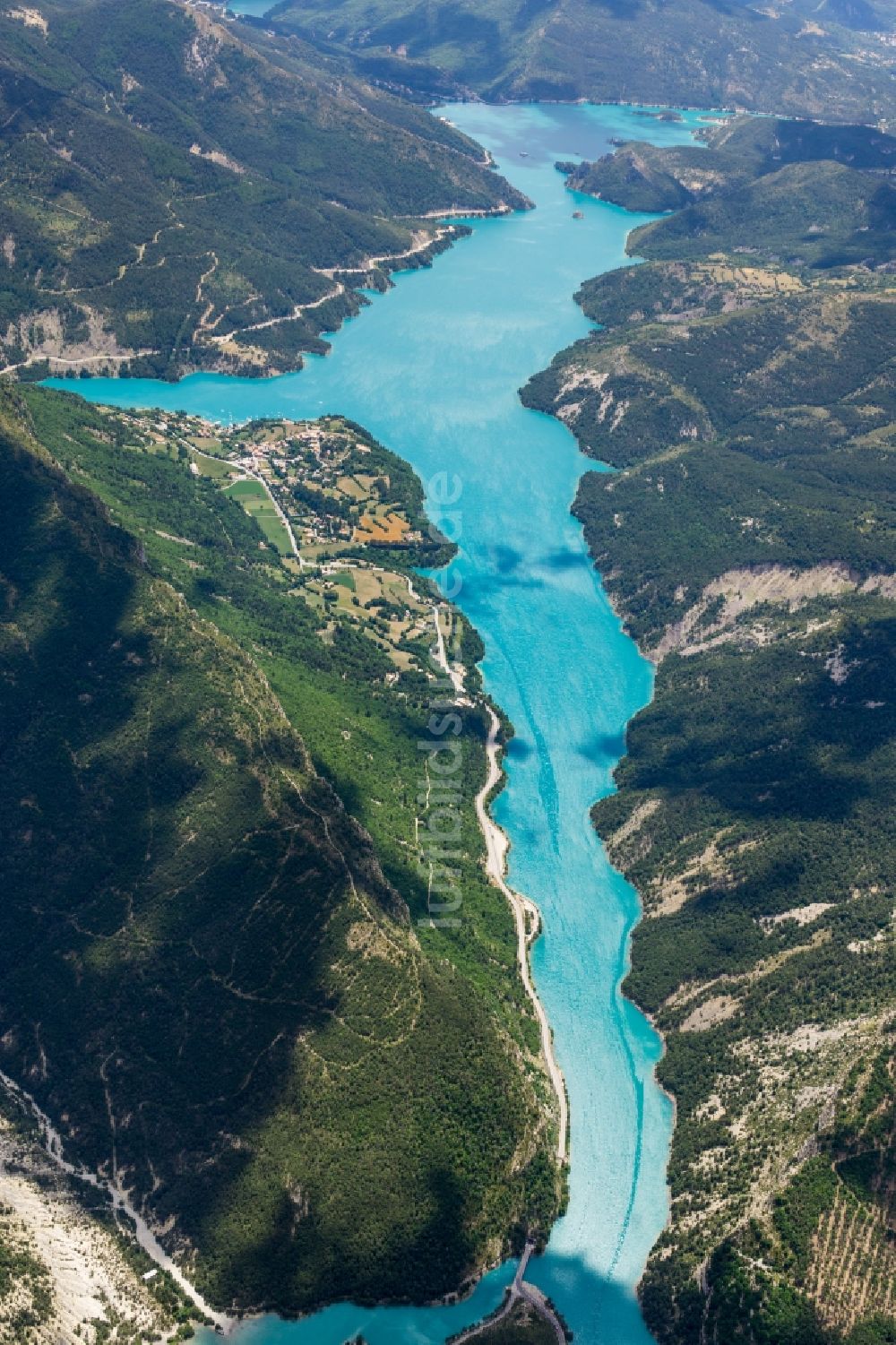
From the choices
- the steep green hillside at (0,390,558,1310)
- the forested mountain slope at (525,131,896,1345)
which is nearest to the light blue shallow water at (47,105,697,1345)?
the forested mountain slope at (525,131,896,1345)

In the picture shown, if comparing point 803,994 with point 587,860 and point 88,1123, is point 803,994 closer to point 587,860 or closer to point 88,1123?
point 587,860

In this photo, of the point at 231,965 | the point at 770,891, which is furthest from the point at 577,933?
the point at 231,965

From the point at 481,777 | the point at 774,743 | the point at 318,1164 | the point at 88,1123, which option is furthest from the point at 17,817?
Answer: the point at 774,743

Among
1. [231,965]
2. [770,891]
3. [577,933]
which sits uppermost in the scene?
[770,891]

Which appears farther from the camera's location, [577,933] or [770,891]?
[577,933]

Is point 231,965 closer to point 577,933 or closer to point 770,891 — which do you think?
point 577,933

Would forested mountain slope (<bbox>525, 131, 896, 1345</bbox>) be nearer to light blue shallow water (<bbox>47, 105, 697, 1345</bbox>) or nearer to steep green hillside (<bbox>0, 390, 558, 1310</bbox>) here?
light blue shallow water (<bbox>47, 105, 697, 1345</bbox>)

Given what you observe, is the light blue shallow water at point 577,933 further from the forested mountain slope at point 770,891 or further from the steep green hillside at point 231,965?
the steep green hillside at point 231,965
